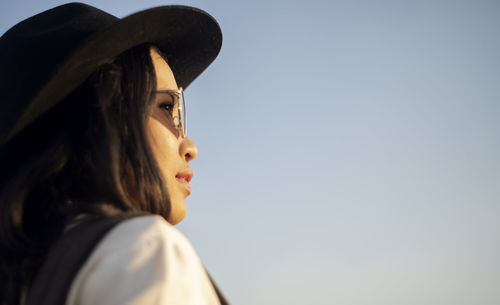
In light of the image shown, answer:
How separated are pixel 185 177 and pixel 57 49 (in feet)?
2.79

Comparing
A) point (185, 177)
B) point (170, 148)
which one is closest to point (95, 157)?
point (170, 148)

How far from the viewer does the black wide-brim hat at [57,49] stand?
1.78 metres

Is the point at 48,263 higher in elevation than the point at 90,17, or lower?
lower

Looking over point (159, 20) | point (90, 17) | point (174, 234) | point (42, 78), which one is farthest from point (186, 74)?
point (174, 234)

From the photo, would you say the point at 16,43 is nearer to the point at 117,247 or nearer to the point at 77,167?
the point at 77,167

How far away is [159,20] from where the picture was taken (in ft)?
7.57

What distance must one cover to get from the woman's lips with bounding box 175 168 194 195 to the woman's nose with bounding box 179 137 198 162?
0.08m

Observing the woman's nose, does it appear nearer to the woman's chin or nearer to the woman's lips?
the woman's lips

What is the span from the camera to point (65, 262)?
1.23 metres

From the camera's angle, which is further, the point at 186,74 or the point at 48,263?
the point at 186,74

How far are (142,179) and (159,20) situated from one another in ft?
3.08

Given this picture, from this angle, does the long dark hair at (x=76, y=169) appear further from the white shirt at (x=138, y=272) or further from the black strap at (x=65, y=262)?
the white shirt at (x=138, y=272)

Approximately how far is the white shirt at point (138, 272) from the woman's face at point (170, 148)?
0.76 m

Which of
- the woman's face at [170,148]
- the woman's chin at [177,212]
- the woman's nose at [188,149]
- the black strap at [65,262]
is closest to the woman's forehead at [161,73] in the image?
the woman's face at [170,148]
